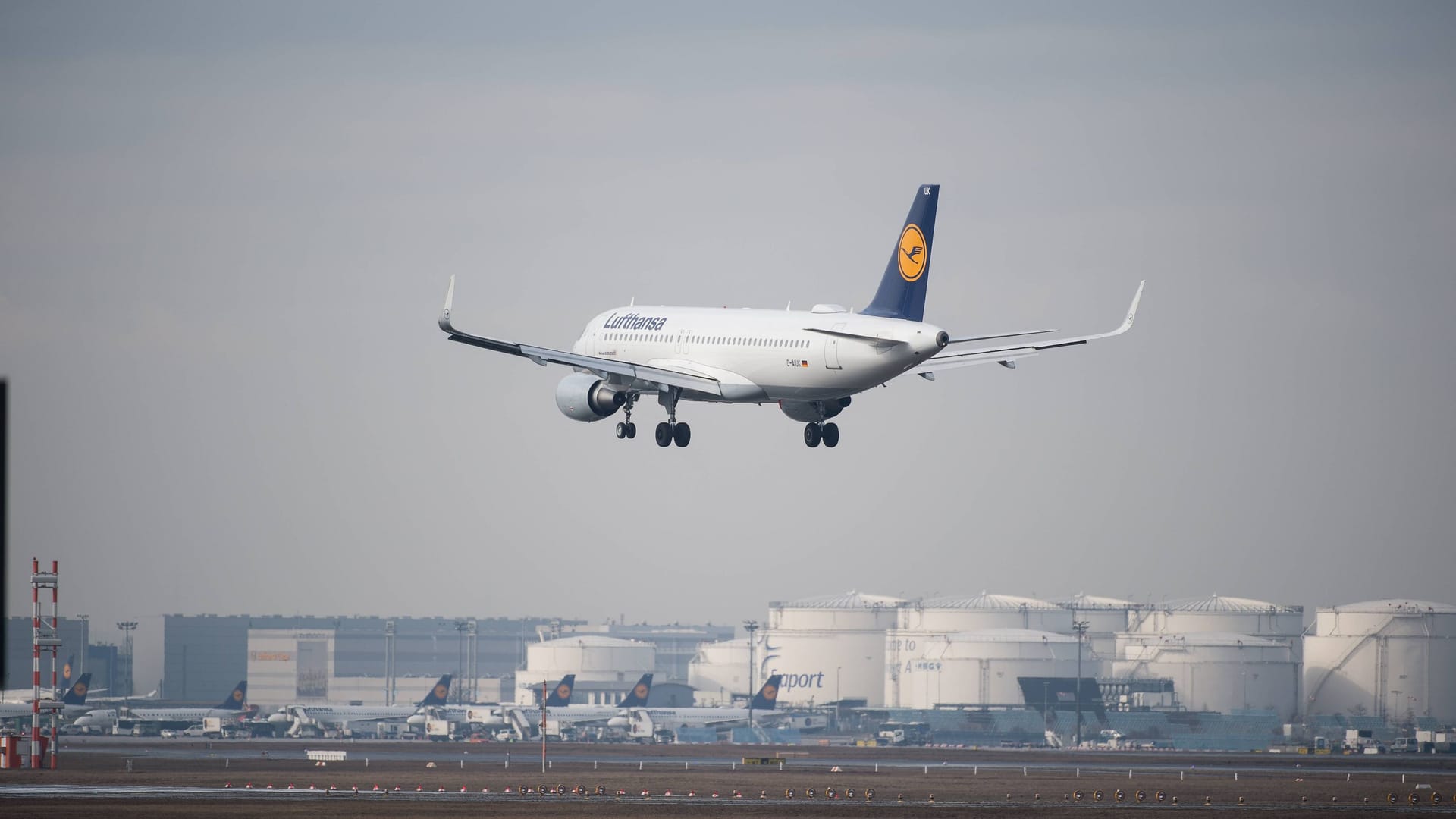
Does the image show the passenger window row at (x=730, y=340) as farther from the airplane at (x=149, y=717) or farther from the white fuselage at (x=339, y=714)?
the airplane at (x=149, y=717)

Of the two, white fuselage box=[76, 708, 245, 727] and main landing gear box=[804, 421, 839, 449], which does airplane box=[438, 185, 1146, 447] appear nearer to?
main landing gear box=[804, 421, 839, 449]

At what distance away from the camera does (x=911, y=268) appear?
7075 cm

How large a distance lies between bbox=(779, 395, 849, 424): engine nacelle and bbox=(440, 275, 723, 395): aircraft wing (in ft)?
12.5

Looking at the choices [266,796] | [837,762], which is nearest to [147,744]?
[837,762]

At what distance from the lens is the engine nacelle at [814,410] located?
75.4m

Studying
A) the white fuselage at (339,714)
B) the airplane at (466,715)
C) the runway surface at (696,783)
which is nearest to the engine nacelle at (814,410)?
the runway surface at (696,783)

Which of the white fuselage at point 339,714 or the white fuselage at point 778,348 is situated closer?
the white fuselage at point 778,348

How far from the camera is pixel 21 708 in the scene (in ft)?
594

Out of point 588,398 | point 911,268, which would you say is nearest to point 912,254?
point 911,268

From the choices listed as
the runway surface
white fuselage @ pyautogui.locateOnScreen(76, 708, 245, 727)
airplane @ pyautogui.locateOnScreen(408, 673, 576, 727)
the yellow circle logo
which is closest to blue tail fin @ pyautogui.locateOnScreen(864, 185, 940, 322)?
the yellow circle logo

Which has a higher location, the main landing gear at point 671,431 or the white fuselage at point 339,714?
the main landing gear at point 671,431

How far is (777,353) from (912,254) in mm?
6665

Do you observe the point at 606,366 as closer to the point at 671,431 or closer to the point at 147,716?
the point at 671,431

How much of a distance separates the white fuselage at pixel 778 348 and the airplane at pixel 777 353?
0.04 metres
